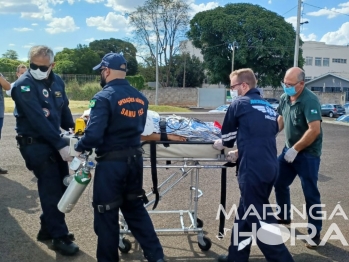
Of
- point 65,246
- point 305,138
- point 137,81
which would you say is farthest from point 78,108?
point 305,138

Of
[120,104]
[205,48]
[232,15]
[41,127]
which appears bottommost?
[41,127]

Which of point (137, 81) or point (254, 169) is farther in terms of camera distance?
point (137, 81)

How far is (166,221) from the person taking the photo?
17.6 ft

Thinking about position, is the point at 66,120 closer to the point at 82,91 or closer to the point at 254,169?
the point at 254,169

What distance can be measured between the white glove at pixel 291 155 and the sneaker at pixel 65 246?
256cm

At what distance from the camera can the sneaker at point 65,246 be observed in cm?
430

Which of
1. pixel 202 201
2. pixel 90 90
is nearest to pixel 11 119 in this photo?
pixel 202 201

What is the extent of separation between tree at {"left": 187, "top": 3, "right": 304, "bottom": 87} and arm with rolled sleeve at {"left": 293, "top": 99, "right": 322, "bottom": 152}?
4162 cm

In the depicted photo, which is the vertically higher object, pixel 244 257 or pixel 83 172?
pixel 83 172

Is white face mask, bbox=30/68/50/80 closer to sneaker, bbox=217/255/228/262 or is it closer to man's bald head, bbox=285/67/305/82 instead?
sneaker, bbox=217/255/228/262

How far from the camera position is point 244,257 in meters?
4.06

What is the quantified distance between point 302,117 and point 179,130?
1.49 meters

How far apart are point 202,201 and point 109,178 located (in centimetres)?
286

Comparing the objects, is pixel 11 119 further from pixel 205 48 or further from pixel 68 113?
pixel 205 48
